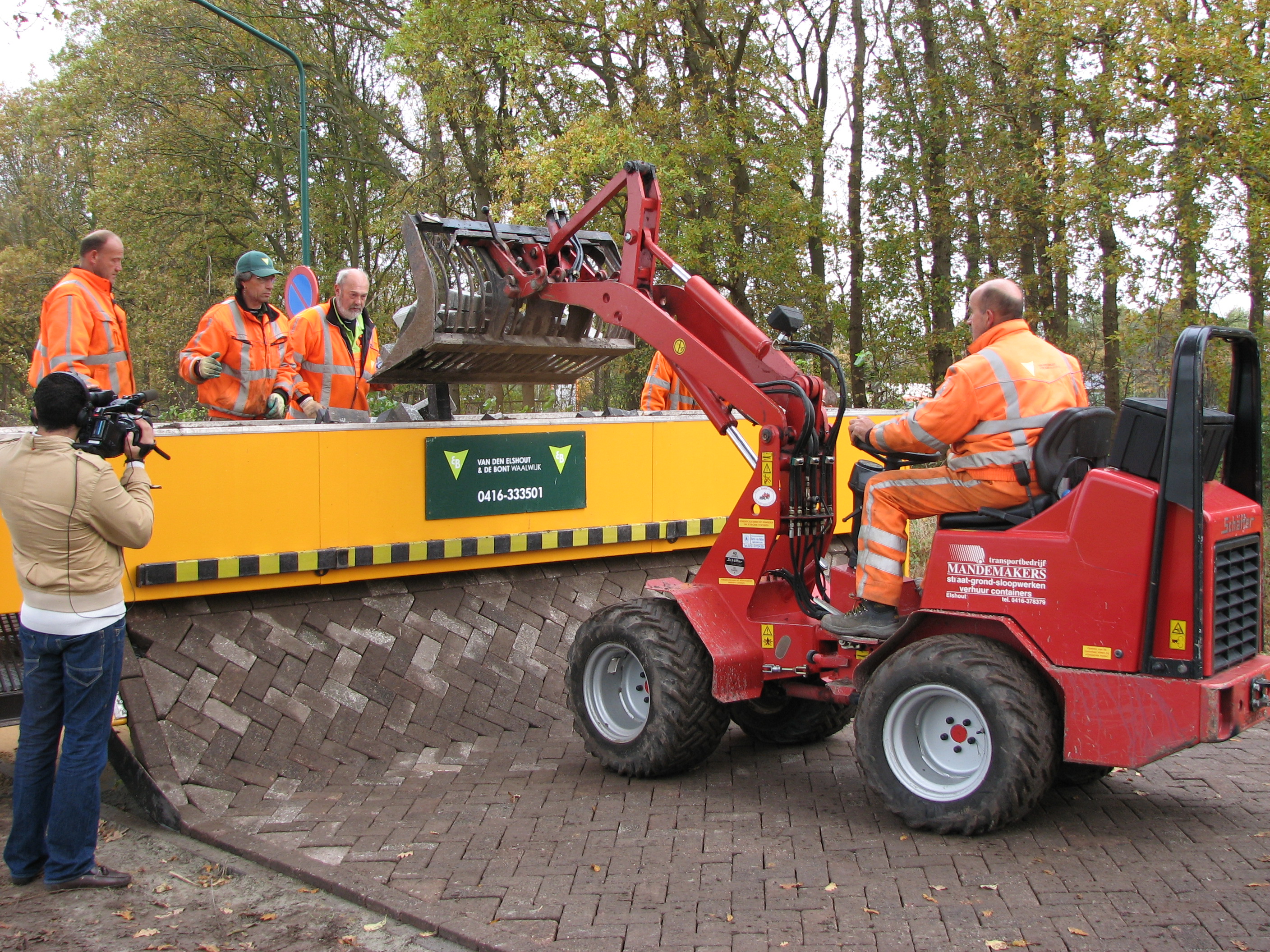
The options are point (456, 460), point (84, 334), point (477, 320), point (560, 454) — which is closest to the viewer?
point (84, 334)

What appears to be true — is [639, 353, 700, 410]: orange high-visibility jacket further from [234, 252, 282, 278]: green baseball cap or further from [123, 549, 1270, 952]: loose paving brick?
[234, 252, 282, 278]: green baseball cap

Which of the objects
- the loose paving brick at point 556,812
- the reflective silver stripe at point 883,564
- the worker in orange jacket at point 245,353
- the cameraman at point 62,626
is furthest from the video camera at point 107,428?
the reflective silver stripe at point 883,564

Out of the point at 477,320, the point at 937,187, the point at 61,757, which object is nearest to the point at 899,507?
the point at 477,320

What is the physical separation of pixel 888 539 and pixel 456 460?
3.13 metres

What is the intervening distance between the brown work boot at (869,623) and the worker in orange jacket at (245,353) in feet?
13.4

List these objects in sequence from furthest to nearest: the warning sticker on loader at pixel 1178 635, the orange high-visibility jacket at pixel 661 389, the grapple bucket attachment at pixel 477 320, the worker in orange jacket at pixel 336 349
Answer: the orange high-visibility jacket at pixel 661 389 → the worker in orange jacket at pixel 336 349 → the grapple bucket attachment at pixel 477 320 → the warning sticker on loader at pixel 1178 635

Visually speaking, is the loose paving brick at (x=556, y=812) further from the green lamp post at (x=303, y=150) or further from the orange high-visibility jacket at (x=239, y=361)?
the green lamp post at (x=303, y=150)

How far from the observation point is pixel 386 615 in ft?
22.4

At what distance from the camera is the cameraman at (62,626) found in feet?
14.8

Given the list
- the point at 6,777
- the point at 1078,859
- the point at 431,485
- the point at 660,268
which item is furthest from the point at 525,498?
the point at 1078,859

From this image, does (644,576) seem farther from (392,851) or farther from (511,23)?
(511,23)

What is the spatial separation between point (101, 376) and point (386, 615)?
7.21 ft

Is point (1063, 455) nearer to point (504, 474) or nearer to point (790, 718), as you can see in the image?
point (790, 718)

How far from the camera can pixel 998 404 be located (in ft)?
15.8
